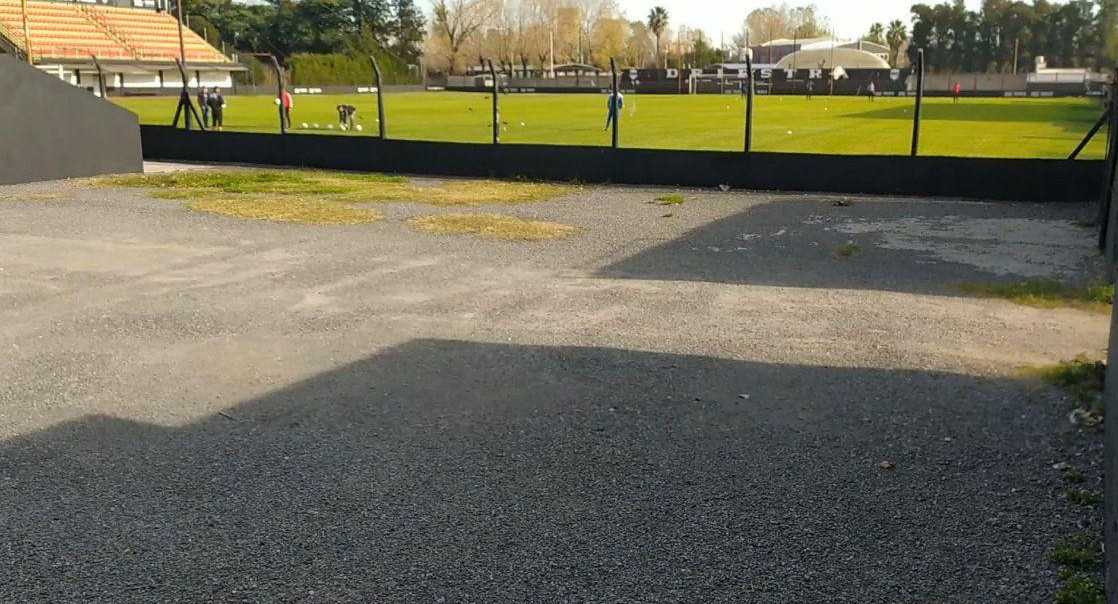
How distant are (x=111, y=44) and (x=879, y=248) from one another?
6241 centimetres

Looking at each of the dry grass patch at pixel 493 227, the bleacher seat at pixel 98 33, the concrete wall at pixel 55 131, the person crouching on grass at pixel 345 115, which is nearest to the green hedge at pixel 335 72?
the bleacher seat at pixel 98 33

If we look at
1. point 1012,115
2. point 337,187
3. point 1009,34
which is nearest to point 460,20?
point 1009,34

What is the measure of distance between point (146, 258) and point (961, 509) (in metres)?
9.74

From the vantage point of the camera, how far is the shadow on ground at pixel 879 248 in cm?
1040

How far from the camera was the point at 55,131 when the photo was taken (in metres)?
21.0

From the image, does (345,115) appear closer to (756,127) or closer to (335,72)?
(756,127)

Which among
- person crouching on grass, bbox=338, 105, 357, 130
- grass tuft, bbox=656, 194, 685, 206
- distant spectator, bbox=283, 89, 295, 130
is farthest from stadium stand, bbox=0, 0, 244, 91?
grass tuft, bbox=656, 194, 685, 206

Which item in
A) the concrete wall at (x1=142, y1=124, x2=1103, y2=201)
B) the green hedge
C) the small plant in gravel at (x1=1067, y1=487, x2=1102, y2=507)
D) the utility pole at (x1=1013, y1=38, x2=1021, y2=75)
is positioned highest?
the utility pole at (x1=1013, y1=38, x2=1021, y2=75)

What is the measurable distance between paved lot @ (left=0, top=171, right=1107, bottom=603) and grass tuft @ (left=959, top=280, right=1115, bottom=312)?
30cm

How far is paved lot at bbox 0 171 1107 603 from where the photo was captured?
425 centimetres

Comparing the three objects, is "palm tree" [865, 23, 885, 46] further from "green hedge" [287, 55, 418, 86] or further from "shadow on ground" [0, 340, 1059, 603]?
"shadow on ground" [0, 340, 1059, 603]

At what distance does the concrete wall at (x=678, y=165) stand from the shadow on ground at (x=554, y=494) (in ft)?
34.7

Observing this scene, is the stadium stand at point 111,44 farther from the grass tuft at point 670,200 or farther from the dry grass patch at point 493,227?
the dry grass patch at point 493,227

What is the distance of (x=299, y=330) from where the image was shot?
8266mm
